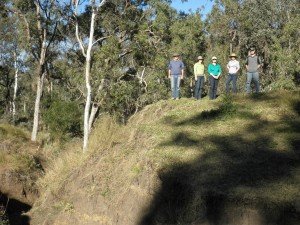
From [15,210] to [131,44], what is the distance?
14697 mm

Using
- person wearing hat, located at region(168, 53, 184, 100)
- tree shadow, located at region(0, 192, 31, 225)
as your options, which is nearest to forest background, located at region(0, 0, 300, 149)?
person wearing hat, located at region(168, 53, 184, 100)

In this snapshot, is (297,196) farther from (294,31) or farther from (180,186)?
(294,31)

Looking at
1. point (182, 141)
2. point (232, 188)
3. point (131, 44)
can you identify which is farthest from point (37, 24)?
point (232, 188)

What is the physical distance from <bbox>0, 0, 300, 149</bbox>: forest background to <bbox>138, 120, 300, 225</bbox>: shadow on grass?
1330 cm

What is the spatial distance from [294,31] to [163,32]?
843 cm

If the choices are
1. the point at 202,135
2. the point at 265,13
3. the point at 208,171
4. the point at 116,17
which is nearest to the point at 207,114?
the point at 202,135

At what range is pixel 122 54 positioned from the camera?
26.6 m

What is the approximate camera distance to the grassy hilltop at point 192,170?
6922mm

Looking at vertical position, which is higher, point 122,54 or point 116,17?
point 116,17

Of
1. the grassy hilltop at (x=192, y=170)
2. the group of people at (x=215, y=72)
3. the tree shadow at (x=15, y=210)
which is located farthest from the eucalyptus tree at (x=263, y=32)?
the tree shadow at (x=15, y=210)

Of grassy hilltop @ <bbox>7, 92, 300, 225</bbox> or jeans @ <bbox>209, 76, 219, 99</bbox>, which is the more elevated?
jeans @ <bbox>209, 76, 219, 99</bbox>

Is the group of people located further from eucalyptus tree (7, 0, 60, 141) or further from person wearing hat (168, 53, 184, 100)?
eucalyptus tree (7, 0, 60, 141)

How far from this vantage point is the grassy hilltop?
6922 millimetres

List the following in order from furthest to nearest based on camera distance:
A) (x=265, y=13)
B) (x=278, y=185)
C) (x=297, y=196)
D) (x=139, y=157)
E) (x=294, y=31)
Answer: (x=265, y=13) → (x=294, y=31) → (x=139, y=157) → (x=278, y=185) → (x=297, y=196)
